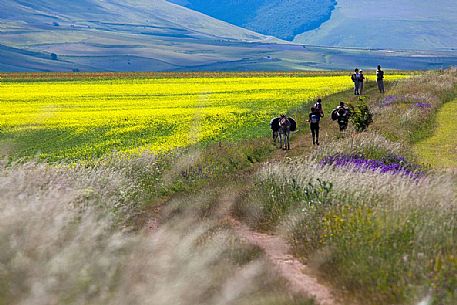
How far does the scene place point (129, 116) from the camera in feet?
114

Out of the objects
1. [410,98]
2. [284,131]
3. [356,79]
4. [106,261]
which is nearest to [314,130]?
[284,131]

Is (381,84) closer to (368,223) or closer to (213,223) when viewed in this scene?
(213,223)

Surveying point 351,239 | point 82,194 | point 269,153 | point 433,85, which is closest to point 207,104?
point 433,85

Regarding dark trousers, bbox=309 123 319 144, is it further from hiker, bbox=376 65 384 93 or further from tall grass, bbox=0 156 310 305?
hiker, bbox=376 65 384 93

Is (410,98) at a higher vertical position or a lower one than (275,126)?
lower

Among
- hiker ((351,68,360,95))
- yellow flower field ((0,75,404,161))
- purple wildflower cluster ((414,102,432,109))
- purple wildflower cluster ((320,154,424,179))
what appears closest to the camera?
purple wildflower cluster ((320,154,424,179))

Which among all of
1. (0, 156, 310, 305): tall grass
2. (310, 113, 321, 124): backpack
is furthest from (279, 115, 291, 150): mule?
(0, 156, 310, 305): tall grass

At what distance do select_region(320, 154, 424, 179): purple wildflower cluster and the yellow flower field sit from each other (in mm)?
6492

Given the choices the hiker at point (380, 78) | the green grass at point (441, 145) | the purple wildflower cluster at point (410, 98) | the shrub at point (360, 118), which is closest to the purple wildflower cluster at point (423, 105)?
the purple wildflower cluster at point (410, 98)

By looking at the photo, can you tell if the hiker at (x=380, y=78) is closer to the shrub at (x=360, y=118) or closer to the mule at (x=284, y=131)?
the shrub at (x=360, y=118)

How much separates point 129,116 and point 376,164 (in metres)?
18.4

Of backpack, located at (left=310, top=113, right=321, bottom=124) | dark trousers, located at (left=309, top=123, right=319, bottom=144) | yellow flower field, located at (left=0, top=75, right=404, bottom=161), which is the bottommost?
yellow flower field, located at (left=0, top=75, right=404, bottom=161)

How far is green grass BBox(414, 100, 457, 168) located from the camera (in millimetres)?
23891

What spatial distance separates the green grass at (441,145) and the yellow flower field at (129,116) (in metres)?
6.60
